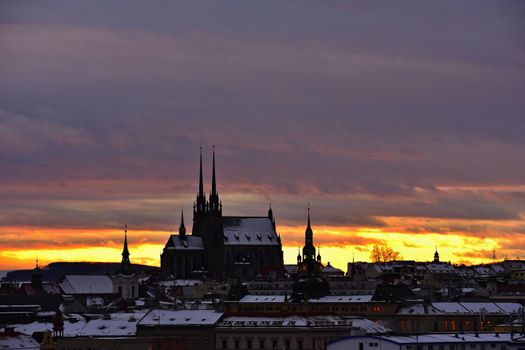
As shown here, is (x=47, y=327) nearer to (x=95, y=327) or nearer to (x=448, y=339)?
(x=95, y=327)

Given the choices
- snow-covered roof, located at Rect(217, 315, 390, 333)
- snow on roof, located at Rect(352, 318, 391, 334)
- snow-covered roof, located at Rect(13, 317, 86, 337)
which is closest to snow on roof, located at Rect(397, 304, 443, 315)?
snow on roof, located at Rect(352, 318, 391, 334)

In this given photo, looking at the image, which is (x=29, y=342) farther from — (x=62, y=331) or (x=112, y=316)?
(x=112, y=316)

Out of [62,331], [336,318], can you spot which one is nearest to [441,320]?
[336,318]

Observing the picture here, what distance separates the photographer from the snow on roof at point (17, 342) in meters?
148

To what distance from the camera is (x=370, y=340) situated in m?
141

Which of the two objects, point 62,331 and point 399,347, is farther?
point 62,331

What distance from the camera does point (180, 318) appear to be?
173500 millimetres

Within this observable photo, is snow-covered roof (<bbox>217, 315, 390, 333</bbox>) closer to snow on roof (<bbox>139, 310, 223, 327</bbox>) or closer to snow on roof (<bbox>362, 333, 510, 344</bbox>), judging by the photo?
snow on roof (<bbox>139, 310, 223, 327</bbox>)

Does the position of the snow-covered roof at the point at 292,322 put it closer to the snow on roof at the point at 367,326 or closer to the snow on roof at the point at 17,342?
the snow on roof at the point at 367,326

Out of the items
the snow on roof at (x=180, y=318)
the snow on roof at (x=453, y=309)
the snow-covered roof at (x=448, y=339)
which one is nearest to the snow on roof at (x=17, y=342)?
the snow on roof at (x=180, y=318)

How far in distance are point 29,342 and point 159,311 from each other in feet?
91.6

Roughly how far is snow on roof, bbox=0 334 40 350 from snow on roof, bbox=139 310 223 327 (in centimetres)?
1822

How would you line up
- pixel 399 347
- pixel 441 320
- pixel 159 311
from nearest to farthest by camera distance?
1. pixel 399 347
2. pixel 159 311
3. pixel 441 320

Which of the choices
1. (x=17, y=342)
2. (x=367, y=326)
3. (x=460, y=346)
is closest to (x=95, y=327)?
(x=17, y=342)
